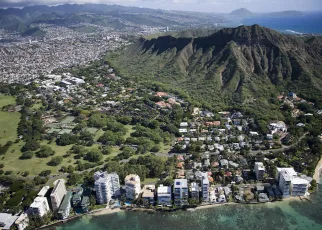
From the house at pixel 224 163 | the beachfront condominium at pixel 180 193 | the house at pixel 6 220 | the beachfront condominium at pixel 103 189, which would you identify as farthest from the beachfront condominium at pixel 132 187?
the house at pixel 6 220

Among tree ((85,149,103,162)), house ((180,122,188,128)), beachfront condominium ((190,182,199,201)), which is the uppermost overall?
house ((180,122,188,128))

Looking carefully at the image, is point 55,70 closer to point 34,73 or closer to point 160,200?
point 34,73

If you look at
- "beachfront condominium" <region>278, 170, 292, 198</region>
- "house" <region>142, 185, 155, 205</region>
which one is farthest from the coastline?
"house" <region>142, 185, 155, 205</region>

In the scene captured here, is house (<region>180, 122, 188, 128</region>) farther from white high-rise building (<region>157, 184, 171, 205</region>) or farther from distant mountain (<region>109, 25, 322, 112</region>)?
white high-rise building (<region>157, 184, 171, 205</region>)

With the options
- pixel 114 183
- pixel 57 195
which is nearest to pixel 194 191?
pixel 114 183

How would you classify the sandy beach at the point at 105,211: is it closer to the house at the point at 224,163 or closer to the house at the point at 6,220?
the house at the point at 6,220

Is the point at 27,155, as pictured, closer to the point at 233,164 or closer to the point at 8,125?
the point at 8,125

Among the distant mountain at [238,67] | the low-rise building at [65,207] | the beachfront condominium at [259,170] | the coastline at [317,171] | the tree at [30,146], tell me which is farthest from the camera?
the distant mountain at [238,67]
